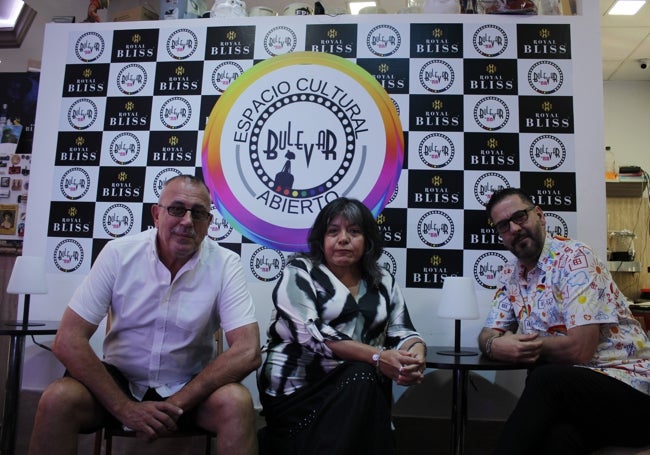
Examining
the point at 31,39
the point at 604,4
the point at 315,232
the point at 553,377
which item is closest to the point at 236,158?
the point at 315,232

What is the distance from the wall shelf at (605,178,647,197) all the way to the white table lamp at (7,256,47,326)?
515 cm

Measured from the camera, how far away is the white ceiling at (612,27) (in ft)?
12.1

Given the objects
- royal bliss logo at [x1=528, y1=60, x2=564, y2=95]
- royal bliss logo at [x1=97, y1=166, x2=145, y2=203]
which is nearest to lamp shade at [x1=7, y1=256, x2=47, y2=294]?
royal bliss logo at [x1=97, y1=166, x2=145, y2=203]

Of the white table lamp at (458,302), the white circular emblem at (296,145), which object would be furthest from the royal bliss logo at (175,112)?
the white table lamp at (458,302)

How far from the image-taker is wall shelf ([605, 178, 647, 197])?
5.21 meters

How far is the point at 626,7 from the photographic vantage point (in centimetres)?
435

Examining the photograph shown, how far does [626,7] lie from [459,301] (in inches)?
145

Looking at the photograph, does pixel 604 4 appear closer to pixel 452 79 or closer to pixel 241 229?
pixel 452 79

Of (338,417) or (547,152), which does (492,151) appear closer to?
(547,152)

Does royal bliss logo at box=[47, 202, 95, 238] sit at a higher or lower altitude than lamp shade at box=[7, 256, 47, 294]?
higher

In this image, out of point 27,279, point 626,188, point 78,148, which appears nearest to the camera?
point 27,279

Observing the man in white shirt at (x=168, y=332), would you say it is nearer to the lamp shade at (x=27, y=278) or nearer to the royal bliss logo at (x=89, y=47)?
the lamp shade at (x=27, y=278)

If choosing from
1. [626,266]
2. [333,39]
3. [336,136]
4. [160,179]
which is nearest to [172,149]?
[160,179]

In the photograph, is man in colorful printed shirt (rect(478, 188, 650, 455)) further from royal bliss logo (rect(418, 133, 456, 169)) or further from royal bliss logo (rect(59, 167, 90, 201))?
royal bliss logo (rect(59, 167, 90, 201))
